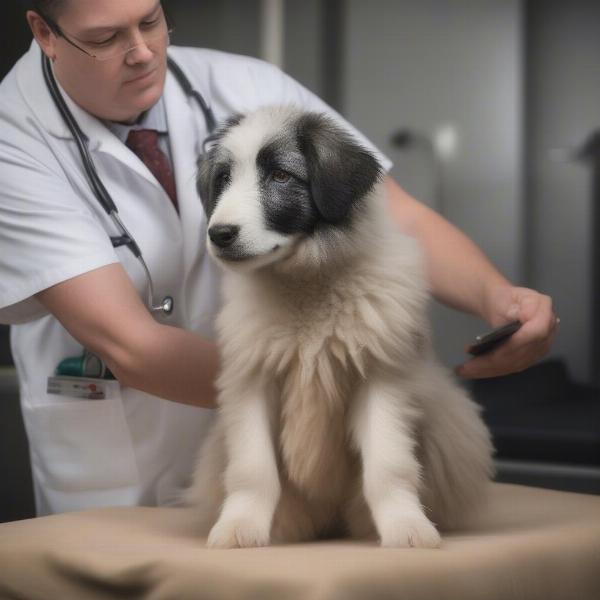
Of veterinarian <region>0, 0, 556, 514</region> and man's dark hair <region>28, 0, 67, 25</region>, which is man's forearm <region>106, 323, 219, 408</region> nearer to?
veterinarian <region>0, 0, 556, 514</region>

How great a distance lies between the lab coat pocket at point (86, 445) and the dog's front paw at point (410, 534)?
672 mm

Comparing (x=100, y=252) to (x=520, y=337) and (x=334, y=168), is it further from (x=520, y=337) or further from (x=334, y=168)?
(x=520, y=337)

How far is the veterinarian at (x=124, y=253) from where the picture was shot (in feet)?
4.62

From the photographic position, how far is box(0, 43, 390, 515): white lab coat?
148 centimetres

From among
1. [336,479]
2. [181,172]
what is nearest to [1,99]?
[181,172]

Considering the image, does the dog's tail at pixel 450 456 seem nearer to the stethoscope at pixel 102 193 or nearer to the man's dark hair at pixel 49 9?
the stethoscope at pixel 102 193

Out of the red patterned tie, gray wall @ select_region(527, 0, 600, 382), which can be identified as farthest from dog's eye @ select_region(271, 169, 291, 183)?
gray wall @ select_region(527, 0, 600, 382)

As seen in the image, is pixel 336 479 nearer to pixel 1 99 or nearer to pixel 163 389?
pixel 163 389

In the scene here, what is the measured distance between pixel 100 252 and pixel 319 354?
1.43 feet

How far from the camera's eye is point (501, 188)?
2.57m

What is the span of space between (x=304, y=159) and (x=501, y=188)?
1.50m

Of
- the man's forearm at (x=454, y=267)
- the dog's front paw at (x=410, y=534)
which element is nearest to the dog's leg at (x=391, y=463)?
the dog's front paw at (x=410, y=534)

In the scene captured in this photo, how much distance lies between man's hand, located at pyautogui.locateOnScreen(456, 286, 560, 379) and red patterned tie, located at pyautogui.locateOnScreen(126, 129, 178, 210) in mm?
567

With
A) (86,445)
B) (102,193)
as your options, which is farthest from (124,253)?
(86,445)
